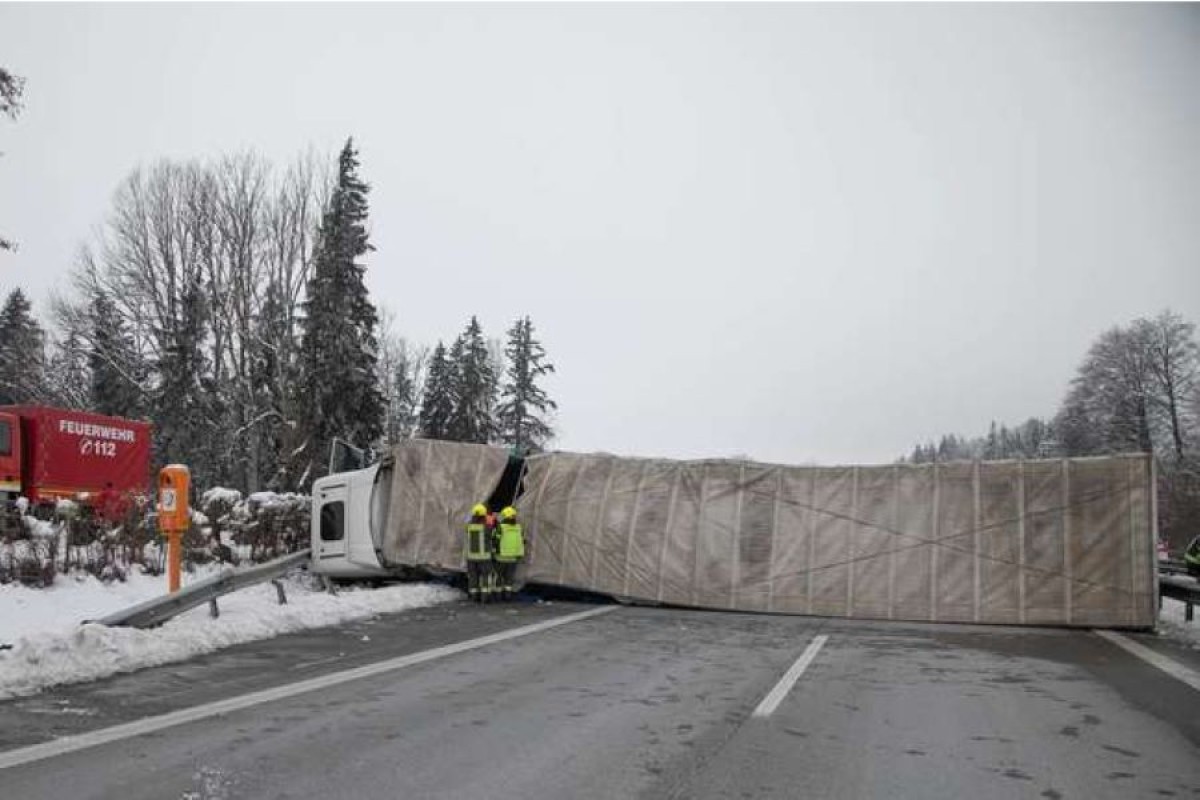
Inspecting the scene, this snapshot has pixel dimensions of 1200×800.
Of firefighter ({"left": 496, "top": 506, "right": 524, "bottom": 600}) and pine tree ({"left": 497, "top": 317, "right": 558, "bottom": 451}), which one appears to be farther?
pine tree ({"left": 497, "top": 317, "right": 558, "bottom": 451})

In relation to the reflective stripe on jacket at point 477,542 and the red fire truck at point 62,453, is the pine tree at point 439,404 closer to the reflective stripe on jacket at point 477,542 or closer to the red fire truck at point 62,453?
the red fire truck at point 62,453

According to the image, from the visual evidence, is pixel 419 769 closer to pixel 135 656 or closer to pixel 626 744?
pixel 626 744

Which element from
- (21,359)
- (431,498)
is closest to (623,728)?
(431,498)

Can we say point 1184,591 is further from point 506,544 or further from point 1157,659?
point 506,544

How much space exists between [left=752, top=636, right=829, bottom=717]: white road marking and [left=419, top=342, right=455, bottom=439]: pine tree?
4563 cm

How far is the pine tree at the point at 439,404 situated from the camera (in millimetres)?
56844

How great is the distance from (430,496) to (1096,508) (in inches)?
424

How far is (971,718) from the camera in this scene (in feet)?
24.3

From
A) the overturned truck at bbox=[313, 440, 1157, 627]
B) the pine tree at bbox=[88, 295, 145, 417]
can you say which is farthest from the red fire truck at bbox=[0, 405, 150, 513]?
the pine tree at bbox=[88, 295, 145, 417]

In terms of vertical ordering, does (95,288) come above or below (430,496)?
above

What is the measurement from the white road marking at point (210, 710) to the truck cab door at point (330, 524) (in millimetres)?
6356

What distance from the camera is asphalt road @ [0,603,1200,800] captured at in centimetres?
536

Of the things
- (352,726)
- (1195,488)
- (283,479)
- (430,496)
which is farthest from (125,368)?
(1195,488)

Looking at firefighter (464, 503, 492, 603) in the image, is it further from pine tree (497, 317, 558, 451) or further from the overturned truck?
pine tree (497, 317, 558, 451)
